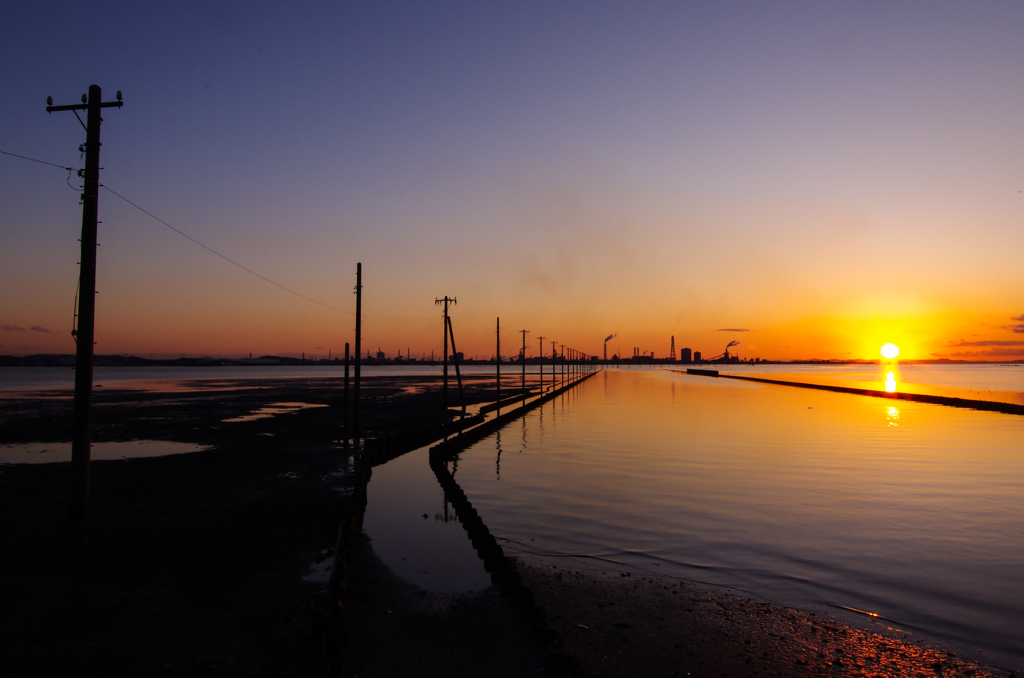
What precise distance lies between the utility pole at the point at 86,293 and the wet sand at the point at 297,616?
3.23ft

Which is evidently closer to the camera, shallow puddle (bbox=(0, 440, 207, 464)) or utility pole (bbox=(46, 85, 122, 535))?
utility pole (bbox=(46, 85, 122, 535))

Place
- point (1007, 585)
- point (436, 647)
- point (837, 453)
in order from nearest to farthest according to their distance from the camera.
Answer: point (436, 647) < point (1007, 585) < point (837, 453)

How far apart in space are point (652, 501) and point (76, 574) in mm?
14041

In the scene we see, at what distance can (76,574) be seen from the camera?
32.8ft

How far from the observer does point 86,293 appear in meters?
11.5

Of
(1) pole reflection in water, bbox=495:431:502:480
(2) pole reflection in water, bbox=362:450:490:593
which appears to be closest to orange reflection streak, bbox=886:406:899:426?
(1) pole reflection in water, bbox=495:431:502:480

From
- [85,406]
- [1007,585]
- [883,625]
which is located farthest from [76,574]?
[1007,585]

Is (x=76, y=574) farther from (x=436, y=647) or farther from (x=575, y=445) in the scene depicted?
(x=575, y=445)

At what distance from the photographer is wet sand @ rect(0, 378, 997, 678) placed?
24.2 ft

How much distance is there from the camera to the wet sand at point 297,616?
7.38 meters

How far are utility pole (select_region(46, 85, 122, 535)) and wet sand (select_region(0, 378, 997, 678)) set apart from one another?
985 mm

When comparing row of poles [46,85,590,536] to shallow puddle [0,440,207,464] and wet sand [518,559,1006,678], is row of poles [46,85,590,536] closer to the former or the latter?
wet sand [518,559,1006,678]

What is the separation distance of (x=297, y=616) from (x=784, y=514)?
13.3 metres

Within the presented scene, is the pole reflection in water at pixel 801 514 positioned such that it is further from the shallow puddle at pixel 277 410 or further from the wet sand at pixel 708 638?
the shallow puddle at pixel 277 410
